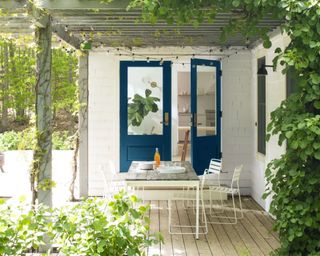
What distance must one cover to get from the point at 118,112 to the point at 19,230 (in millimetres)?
7188

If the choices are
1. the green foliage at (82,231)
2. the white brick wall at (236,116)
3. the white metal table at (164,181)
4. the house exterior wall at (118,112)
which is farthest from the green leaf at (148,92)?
the green foliage at (82,231)

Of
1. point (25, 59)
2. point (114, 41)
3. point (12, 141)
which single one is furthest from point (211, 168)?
point (25, 59)

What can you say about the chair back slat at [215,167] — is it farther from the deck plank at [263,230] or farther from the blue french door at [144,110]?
the blue french door at [144,110]

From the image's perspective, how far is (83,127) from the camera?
10578mm

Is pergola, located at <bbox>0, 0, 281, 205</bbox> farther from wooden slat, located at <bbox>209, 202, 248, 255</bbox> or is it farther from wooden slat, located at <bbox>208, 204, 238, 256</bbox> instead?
wooden slat, located at <bbox>209, 202, 248, 255</bbox>

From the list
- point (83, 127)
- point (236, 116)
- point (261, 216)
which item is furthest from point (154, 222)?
point (236, 116)

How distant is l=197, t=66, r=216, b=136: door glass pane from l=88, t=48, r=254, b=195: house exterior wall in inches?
10.5

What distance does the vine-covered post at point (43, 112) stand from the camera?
6.61 meters

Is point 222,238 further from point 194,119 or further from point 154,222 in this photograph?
point 194,119

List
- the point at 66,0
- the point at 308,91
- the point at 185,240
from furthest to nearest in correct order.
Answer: the point at 185,240
the point at 66,0
the point at 308,91

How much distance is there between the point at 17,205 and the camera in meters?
3.96

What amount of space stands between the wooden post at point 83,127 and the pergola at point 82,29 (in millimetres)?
18

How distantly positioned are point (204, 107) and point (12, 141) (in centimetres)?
951

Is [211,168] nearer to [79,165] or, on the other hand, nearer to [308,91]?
[79,165]
